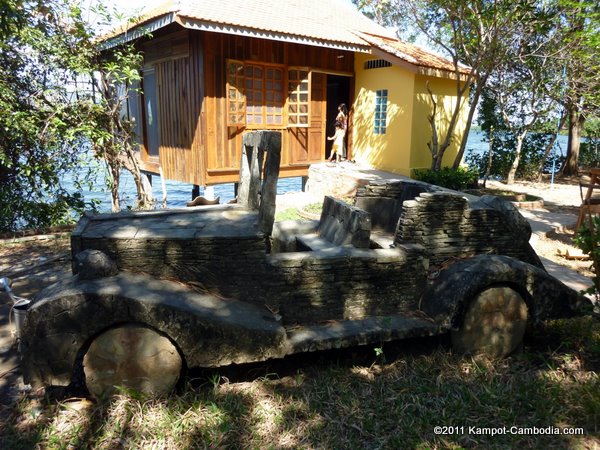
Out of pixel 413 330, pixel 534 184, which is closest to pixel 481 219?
pixel 413 330

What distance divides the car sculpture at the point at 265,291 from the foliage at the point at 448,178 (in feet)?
25.0

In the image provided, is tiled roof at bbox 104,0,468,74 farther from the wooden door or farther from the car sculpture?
the car sculpture

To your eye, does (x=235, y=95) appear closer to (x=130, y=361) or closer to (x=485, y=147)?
(x=130, y=361)

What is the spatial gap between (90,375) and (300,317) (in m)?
1.30

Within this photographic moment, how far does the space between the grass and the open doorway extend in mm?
10774

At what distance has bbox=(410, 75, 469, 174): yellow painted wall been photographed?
1177 cm

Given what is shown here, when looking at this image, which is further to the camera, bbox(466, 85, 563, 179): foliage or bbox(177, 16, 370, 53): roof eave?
bbox(466, 85, 563, 179): foliage

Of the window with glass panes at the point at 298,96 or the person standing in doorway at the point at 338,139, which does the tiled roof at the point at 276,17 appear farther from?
the person standing in doorway at the point at 338,139

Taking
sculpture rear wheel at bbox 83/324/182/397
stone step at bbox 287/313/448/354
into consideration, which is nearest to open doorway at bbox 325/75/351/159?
stone step at bbox 287/313/448/354

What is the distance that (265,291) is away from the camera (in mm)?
3023

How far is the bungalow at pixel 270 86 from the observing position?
955cm

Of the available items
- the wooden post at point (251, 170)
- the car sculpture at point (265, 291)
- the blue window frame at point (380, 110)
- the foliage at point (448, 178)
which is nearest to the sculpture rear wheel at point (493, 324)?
the car sculpture at point (265, 291)

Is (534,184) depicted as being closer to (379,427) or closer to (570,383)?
(570,383)

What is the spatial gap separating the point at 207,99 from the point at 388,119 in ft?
16.5
